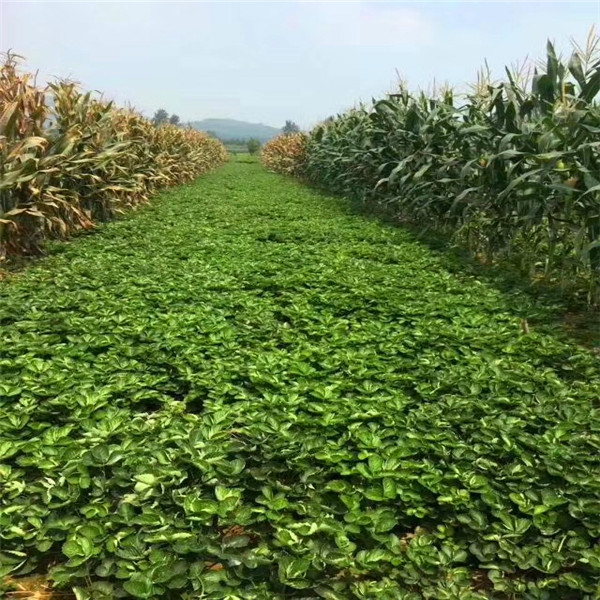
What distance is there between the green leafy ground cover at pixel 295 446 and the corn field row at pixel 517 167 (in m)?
0.86

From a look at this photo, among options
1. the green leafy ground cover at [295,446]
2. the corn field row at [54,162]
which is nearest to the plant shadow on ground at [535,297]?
the green leafy ground cover at [295,446]

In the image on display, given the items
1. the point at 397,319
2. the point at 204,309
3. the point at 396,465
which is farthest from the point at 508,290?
the point at 396,465

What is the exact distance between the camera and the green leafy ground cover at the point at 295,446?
175 centimetres

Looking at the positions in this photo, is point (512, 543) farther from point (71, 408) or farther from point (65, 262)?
point (65, 262)

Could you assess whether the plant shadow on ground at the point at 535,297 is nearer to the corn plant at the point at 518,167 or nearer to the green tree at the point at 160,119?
the corn plant at the point at 518,167

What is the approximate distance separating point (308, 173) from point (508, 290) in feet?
41.3

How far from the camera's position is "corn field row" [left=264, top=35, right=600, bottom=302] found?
4.17 metres

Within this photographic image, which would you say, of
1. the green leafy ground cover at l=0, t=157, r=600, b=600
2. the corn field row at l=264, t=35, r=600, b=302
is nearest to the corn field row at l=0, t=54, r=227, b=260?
the green leafy ground cover at l=0, t=157, r=600, b=600

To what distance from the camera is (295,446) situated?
2268 mm

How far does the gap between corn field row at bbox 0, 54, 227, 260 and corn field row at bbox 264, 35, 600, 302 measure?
Answer: 393 centimetres

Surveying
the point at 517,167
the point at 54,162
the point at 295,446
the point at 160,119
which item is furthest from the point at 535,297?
the point at 160,119

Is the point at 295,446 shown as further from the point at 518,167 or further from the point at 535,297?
the point at 518,167

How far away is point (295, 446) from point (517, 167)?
12.7ft

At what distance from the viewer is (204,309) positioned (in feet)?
12.7
